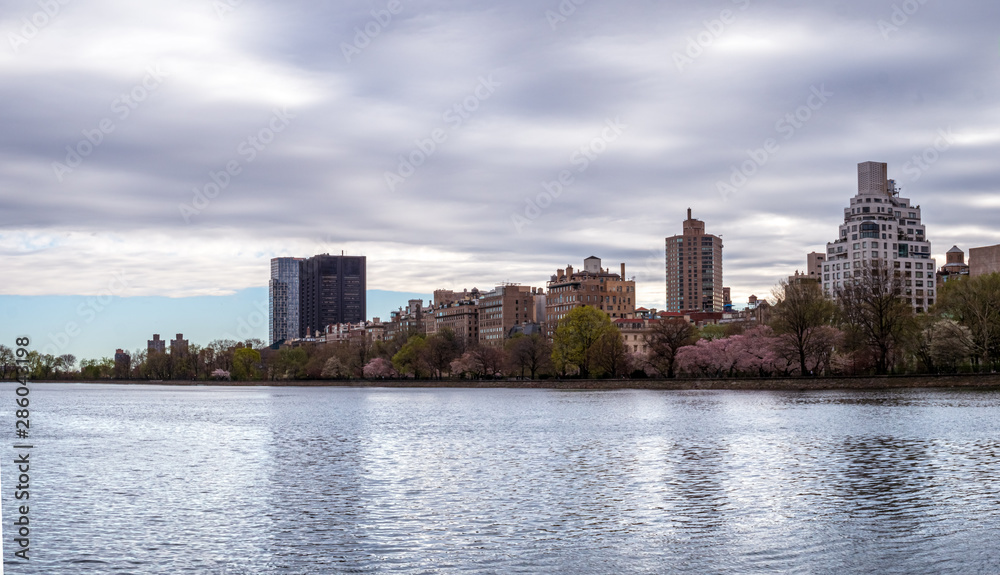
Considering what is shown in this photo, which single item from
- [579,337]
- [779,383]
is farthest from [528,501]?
[579,337]

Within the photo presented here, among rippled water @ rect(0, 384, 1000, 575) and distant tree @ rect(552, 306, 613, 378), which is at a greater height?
distant tree @ rect(552, 306, 613, 378)

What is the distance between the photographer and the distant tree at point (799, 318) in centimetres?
12219

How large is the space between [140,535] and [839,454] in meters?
29.5

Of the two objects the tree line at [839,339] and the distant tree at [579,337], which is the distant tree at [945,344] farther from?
the distant tree at [579,337]

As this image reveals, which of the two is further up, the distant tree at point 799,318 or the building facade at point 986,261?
the building facade at point 986,261

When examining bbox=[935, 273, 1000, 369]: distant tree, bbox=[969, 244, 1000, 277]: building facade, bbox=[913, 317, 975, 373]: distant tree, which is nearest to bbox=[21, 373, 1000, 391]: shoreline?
bbox=[913, 317, 975, 373]: distant tree

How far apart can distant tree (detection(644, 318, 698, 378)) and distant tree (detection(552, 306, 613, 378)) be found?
9.84m

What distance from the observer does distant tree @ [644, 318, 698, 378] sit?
494 feet

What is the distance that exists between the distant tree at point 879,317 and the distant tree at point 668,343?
3417cm

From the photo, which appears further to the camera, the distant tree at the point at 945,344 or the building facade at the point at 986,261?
the building facade at the point at 986,261

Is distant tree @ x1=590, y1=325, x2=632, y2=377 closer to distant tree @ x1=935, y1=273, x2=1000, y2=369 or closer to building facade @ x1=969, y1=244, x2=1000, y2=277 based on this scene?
distant tree @ x1=935, y1=273, x2=1000, y2=369

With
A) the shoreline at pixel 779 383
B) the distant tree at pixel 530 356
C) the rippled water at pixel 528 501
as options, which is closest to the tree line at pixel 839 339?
the shoreline at pixel 779 383

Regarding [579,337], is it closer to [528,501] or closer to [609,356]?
[609,356]

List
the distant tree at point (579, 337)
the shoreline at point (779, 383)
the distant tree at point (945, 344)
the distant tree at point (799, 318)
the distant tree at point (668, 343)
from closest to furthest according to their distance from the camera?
the shoreline at point (779, 383) < the distant tree at point (945, 344) < the distant tree at point (799, 318) < the distant tree at point (668, 343) < the distant tree at point (579, 337)
